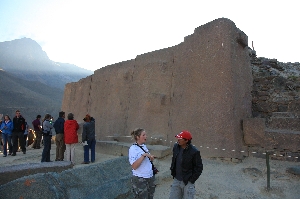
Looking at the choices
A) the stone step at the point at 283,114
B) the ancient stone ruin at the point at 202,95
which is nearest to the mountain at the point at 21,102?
the ancient stone ruin at the point at 202,95

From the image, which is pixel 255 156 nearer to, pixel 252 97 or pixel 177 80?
pixel 252 97

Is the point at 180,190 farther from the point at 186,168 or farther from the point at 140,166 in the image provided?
the point at 140,166

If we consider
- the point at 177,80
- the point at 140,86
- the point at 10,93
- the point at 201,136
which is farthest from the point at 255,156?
the point at 10,93

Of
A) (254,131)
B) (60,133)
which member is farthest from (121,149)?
(254,131)

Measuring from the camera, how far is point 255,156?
250 inches

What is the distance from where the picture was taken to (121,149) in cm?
782

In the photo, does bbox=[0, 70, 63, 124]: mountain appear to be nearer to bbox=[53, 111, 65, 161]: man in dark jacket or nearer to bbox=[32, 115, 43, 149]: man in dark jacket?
bbox=[32, 115, 43, 149]: man in dark jacket

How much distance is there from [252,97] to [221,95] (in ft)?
5.38

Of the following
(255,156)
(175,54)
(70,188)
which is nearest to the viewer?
(70,188)

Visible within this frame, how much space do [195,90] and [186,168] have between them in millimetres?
4091

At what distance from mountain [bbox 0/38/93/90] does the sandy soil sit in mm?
86306

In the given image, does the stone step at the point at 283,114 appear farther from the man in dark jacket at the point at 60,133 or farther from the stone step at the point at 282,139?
the man in dark jacket at the point at 60,133

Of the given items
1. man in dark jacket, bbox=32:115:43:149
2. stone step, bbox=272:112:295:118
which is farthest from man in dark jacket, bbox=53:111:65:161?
stone step, bbox=272:112:295:118

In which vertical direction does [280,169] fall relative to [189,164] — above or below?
below
